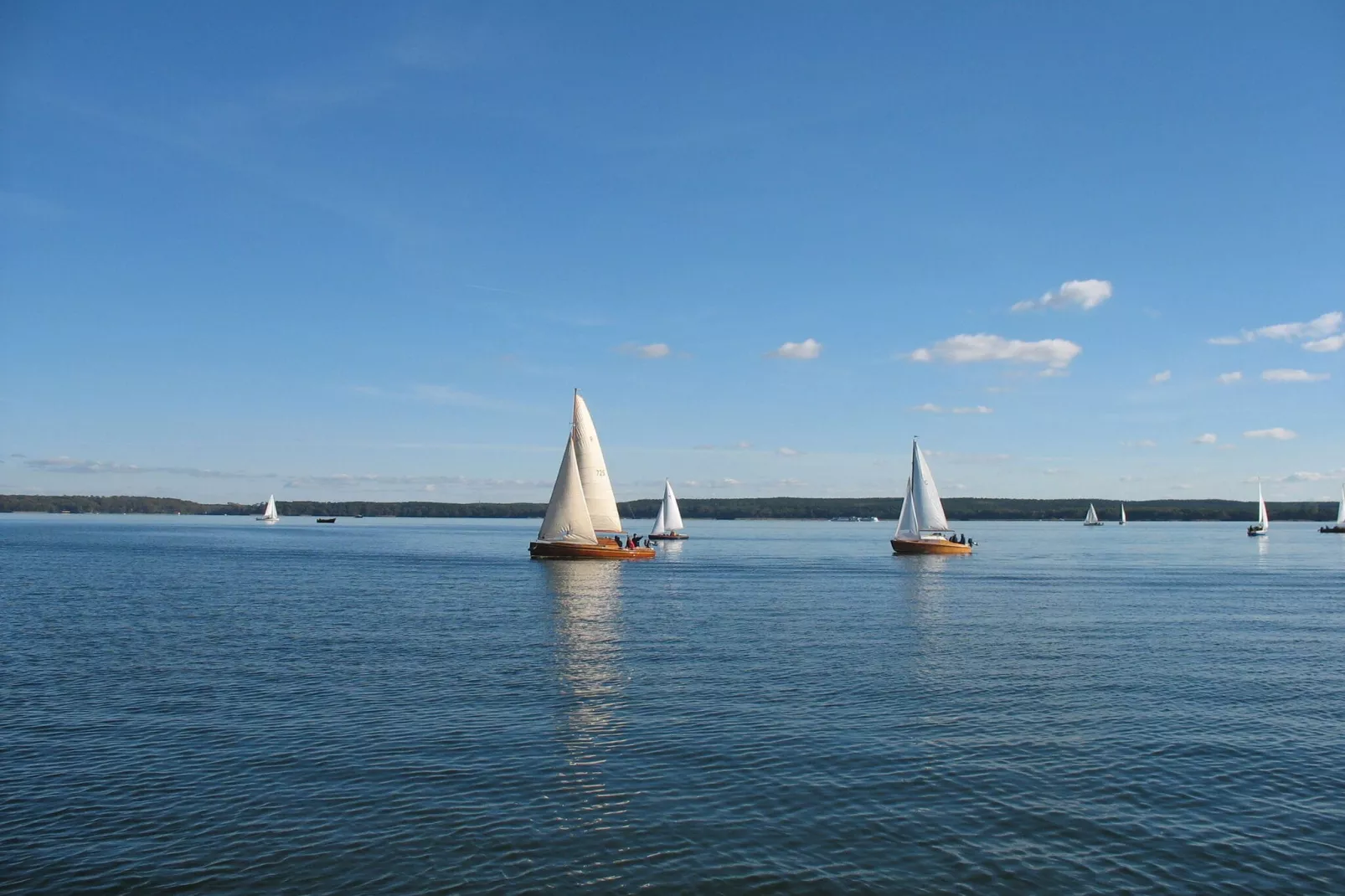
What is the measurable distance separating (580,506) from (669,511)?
228ft

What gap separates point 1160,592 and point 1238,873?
176ft

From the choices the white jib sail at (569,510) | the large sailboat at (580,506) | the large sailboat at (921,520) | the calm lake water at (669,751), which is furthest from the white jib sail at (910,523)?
the calm lake water at (669,751)

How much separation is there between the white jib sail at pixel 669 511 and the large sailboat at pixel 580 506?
203ft

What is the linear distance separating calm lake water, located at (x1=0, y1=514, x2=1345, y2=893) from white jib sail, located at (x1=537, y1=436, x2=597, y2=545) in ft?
109

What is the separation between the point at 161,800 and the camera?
18.6m

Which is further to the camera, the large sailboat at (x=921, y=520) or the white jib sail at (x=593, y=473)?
the large sailboat at (x=921, y=520)

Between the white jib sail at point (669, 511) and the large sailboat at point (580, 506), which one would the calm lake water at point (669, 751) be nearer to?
the large sailboat at point (580, 506)

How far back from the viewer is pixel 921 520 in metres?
101

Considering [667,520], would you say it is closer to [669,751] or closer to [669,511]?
[669,511]

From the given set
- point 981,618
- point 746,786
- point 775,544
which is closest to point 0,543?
point 775,544

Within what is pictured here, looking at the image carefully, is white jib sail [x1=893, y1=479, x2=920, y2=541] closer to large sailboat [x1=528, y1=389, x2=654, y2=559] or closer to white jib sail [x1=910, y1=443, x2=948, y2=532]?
white jib sail [x1=910, y1=443, x2=948, y2=532]

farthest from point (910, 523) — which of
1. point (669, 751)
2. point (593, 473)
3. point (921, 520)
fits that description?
point (669, 751)

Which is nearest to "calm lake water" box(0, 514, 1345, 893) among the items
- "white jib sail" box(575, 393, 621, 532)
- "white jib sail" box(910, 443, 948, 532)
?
"white jib sail" box(575, 393, 621, 532)

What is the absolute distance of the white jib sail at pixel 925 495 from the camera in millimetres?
97375
